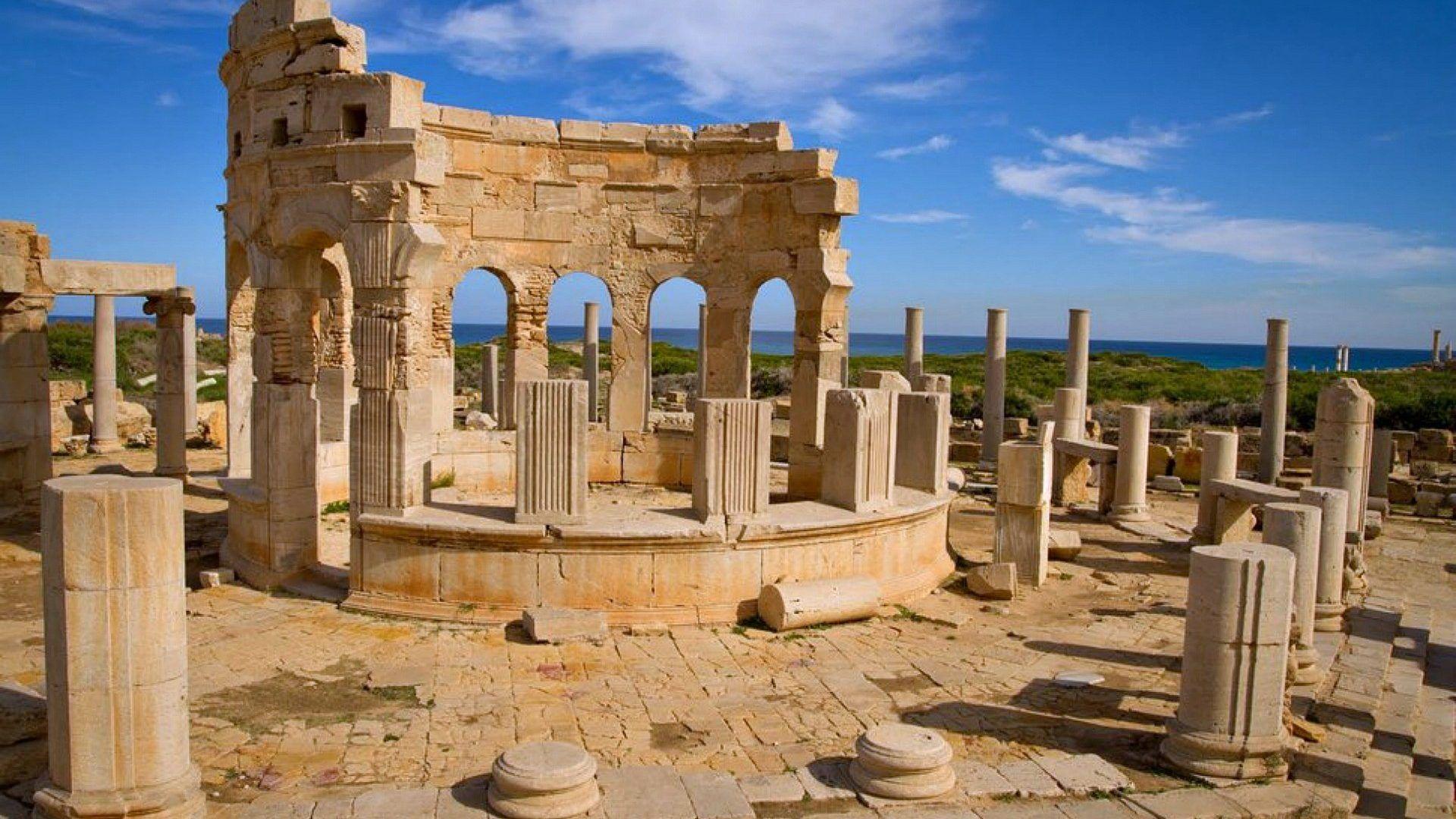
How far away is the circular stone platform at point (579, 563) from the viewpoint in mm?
10008

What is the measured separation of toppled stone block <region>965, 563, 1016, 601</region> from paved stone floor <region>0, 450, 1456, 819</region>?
0.26m

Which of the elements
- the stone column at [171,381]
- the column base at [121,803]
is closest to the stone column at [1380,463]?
the column base at [121,803]

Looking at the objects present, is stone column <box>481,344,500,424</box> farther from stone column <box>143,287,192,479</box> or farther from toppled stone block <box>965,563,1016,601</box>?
toppled stone block <box>965,563,1016,601</box>

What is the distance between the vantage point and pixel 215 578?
36.5ft

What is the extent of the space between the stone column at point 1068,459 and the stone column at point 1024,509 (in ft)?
20.6

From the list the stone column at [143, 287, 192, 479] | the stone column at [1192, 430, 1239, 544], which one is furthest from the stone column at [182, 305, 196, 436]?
the stone column at [1192, 430, 1239, 544]

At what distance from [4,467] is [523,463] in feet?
31.8

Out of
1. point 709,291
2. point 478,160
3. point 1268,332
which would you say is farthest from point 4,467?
point 1268,332

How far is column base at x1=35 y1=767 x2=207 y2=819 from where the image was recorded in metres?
5.79

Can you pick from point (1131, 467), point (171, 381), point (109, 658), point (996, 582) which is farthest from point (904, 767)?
point (171, 381)

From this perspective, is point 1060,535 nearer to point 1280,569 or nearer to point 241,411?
point 1280,569

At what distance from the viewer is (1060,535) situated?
1427cm

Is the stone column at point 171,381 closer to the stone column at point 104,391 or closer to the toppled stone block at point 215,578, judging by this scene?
the stone column at point 104,391

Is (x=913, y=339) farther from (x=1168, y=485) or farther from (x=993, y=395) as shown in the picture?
(x=1168, y=485)
